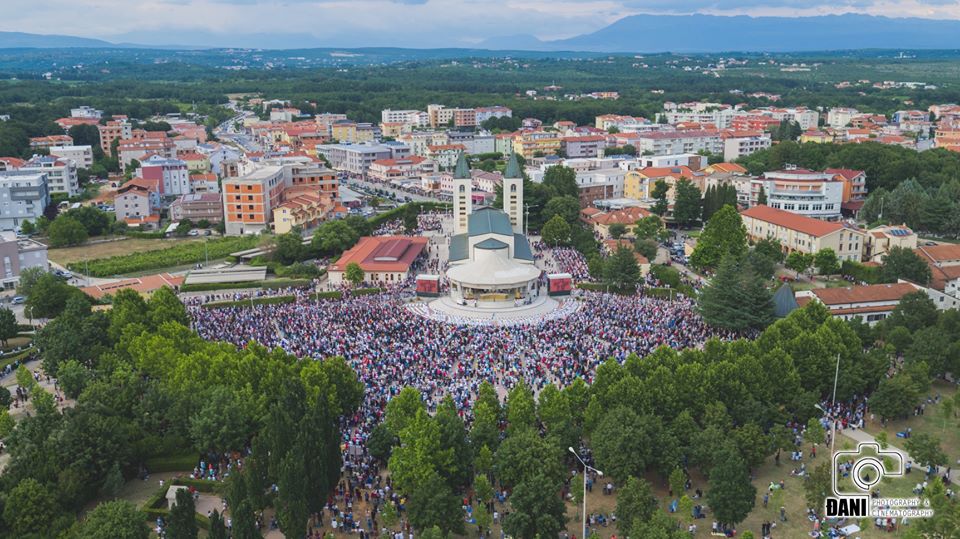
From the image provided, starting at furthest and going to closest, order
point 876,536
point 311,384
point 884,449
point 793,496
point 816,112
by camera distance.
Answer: point 816,112 < point 311,384 < point 884,449 < point 793,496 < point 876,536

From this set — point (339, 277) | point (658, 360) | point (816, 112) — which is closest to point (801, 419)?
point (658, 360)

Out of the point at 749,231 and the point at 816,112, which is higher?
the point at 816,112

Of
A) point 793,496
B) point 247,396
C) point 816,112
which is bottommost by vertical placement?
point 793,496

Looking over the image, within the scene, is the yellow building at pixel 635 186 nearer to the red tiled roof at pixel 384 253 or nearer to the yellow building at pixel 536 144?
the red tiled roof at pixel 384 253

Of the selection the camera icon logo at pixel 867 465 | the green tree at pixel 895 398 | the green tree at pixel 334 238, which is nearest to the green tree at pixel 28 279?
the green tree at pixel 334 238

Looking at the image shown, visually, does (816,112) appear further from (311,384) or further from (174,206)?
(311,384)

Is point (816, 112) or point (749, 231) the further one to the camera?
point (816, 112)
